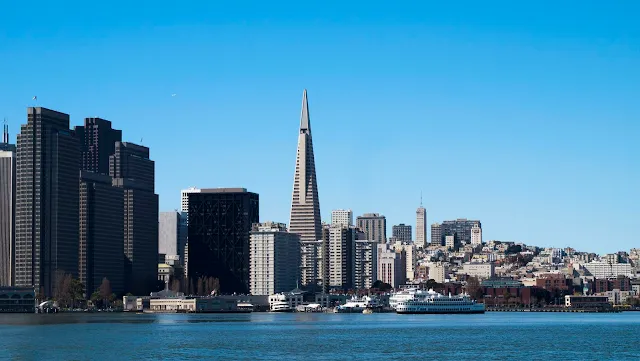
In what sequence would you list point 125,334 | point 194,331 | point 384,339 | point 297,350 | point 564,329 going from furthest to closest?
point 564,329 < point 194,331 < point 125,334 < point 384,339 < point 297,350

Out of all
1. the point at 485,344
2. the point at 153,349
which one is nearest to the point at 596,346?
the point at 485,344

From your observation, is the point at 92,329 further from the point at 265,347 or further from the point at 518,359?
the point at 518,359

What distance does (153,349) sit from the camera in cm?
9569

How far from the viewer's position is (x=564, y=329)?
13800 cm

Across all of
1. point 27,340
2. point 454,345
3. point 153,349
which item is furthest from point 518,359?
point 27,340

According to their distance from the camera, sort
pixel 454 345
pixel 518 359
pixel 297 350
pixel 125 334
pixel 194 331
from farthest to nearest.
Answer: pixel 194 331, pixel 125 334, pixel 454 345, pixel 297 350, pixel 518 359

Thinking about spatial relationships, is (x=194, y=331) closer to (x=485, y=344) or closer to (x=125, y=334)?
(x=125, y=334)

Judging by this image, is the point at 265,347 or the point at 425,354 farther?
the point at 265,347

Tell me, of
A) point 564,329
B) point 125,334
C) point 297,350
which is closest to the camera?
point 297,350

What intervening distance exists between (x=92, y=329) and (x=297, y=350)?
43.7 metres

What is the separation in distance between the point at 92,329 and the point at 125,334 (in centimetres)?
1317

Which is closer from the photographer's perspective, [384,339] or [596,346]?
[596,346]

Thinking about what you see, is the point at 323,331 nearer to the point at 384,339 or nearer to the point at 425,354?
the point at 384,339

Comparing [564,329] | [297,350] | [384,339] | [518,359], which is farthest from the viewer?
[564,329]
